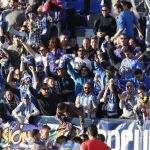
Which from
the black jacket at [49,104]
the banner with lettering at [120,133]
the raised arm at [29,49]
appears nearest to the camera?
the banner with lettering at [120,133]

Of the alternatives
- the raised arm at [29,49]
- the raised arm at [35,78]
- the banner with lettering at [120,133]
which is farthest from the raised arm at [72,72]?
the banner with lettering at [120,133]

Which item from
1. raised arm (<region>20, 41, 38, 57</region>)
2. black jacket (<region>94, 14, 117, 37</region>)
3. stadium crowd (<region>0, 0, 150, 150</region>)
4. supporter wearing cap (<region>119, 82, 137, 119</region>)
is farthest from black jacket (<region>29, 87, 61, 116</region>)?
black jacket (<region>94, 14, 117, 37</region>)

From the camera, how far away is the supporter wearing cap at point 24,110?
742 inches

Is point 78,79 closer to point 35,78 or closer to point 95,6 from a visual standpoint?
point 35,78

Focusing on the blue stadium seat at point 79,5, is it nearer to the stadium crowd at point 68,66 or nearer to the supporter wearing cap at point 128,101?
the stadium crowd at point 68,66

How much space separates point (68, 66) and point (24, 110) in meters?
1.64

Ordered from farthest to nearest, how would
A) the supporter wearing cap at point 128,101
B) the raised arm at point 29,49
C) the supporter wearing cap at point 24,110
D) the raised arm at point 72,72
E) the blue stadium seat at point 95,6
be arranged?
the blue stadium seat at point 95,6, the raised arm at point 29,49, the raised arm at point 72,72, the supporter wearing cap at point 24,110, the supporter wearing cap at point 128,101

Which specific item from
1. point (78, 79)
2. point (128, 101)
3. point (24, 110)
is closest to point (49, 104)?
point (24, 110)

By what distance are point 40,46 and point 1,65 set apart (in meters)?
1.03

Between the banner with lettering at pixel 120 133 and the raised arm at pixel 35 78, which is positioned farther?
the raised arm at pixel 35 78

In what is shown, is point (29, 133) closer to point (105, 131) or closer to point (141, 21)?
point (105, 131)

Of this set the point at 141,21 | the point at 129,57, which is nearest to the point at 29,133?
the point at 129,57

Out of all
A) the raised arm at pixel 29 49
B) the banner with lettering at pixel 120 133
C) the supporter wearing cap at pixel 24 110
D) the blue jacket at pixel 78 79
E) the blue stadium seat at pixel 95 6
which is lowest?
the banner with lettering at pixel 120 133

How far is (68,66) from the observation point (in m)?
20.0
